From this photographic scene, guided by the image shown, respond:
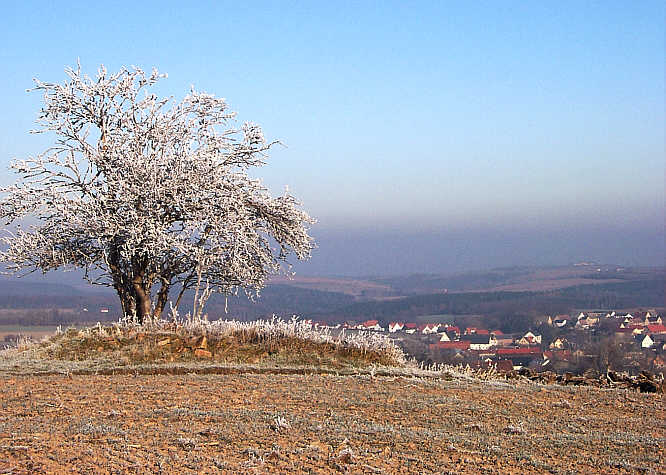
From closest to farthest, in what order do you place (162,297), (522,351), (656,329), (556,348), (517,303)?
(162,297) < (522,351) < (556,348) < (656,329) < (517,303)

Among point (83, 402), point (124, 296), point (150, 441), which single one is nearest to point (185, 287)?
point (124, 296)

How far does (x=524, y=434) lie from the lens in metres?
8.30

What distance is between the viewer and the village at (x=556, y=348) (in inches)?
758

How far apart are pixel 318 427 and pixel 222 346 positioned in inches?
308

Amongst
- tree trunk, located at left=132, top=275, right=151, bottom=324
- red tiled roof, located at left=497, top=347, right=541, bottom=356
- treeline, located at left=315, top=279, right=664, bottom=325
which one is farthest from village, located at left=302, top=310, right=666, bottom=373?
treeline, located at left=315, top=279, right=664, bottom=325

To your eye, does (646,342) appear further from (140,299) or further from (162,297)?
(140,299)

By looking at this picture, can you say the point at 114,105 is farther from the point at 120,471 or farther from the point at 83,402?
the point at 120,471

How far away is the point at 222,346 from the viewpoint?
15.7 m

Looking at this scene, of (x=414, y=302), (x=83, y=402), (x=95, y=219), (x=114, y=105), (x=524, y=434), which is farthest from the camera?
(x=414, y=302)

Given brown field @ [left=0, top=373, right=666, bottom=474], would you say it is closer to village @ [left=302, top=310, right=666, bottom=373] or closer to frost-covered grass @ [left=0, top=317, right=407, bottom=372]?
frost-covered grass @ [left=0, top=317, right=407, bottom=372]

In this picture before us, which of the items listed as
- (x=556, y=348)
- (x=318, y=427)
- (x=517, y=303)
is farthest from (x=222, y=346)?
(x=517, y=303)

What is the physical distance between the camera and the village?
19.2 metres

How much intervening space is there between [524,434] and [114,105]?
1537 cm

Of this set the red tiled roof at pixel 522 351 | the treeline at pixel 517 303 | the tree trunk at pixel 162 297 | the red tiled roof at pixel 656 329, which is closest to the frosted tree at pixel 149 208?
the tree trunk at pixel 162 297
